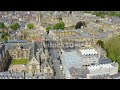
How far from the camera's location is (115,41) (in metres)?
9.96

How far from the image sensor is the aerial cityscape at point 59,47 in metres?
7.29

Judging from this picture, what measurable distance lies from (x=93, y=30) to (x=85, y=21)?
9.39 feet

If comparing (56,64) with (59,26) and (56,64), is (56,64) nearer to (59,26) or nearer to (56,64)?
A: (56,64)

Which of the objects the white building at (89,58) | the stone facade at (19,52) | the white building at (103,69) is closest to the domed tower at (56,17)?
the stone facade at (19,52)

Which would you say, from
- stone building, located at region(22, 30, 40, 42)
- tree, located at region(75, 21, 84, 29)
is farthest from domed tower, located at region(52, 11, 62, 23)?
stone building, located at region(22, 30, 40, 42)

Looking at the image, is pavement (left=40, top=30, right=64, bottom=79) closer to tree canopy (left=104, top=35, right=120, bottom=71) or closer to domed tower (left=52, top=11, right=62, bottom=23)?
tree canopy (left=104, top=35, right=120, bottom=71)

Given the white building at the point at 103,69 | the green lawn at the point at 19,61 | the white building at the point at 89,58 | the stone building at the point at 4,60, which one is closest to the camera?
the white building at the point at 103,69

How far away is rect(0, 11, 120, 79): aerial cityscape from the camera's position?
7.29m

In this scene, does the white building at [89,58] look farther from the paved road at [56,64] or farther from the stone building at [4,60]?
the stone building at [4,60]

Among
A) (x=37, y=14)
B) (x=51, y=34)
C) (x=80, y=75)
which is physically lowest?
(x=80, y=75)

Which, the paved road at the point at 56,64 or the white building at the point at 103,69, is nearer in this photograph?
the white building at the point at 103,69

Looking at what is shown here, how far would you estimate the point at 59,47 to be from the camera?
11.0 meters

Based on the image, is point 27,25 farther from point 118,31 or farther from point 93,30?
point 118,31

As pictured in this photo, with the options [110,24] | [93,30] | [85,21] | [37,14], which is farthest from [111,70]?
[37,14]
